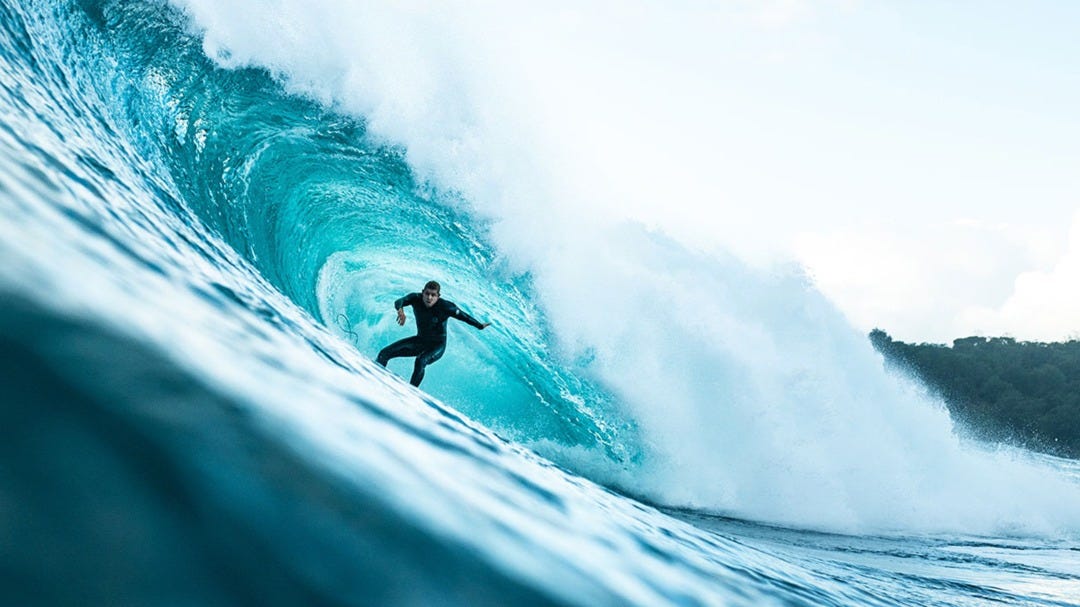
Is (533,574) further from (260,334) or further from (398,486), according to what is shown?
(260,334)

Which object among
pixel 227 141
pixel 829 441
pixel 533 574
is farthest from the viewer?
pixel 829 441

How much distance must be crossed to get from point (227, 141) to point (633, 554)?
8186 millimetres

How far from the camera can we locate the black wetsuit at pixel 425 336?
6.67m

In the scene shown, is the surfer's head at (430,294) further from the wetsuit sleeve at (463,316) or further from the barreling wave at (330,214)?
the barreling wave at (330,214)

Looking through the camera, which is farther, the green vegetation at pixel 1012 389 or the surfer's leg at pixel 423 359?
the green vegetation at pixel 1012 389

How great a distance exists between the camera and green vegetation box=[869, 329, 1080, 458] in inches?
1667

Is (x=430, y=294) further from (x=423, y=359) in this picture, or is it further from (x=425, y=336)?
(x=423, y=359)

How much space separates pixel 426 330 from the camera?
6863 mm

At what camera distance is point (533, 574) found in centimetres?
67

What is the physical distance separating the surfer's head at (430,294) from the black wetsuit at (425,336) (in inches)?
2.2

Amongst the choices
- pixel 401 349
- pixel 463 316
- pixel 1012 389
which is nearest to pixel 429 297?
pixel 463 316

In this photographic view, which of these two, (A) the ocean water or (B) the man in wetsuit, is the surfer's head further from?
(A) the ocean water

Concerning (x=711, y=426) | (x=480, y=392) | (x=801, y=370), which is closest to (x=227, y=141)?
(x=480, y=392)

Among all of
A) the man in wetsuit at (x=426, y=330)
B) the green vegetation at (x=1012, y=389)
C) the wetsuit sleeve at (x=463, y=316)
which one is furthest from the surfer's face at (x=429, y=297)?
the green vegetation at (x=1012, y=389)
